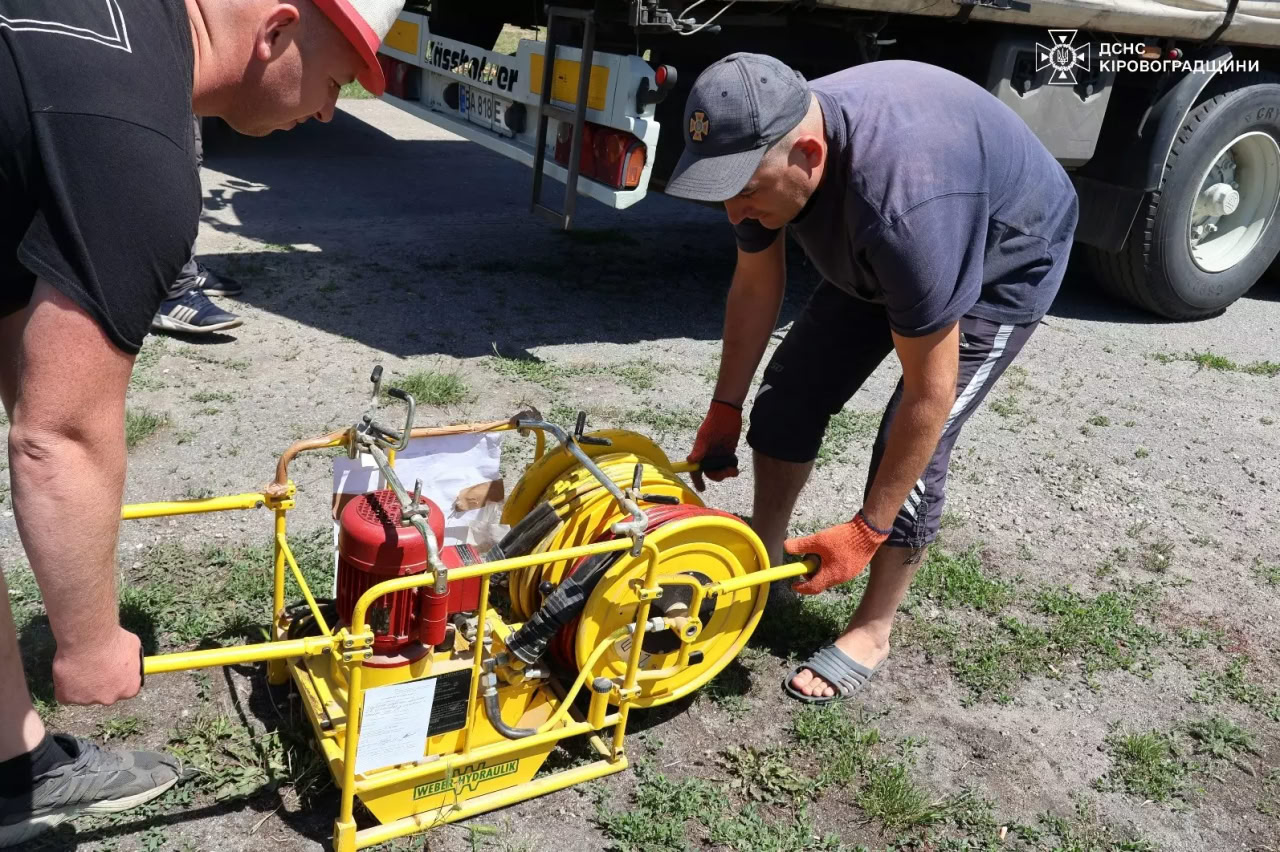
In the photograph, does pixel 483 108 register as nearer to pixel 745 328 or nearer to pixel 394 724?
pixel 745 328

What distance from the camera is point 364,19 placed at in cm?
164

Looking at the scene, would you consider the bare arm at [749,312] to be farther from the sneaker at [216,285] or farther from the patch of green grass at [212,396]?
the sneaker at [216,285]

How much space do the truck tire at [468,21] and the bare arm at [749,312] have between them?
3632 millimetres

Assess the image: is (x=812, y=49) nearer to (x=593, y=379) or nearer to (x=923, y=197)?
(x=593, y=379)

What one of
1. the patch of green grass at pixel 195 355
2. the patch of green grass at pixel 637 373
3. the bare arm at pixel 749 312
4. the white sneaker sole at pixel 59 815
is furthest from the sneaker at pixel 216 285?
the white sneaker sole at pixel 59 815

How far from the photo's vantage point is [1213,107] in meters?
5.93

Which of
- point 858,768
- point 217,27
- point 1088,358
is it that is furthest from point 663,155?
point 217,27

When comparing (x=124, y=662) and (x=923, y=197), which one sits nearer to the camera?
(x=124, y=662)

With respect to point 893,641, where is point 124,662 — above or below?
above

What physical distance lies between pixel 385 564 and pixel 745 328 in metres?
1.27

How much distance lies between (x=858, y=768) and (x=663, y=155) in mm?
3571

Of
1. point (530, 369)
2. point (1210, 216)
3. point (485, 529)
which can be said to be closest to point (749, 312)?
point (485, 529)

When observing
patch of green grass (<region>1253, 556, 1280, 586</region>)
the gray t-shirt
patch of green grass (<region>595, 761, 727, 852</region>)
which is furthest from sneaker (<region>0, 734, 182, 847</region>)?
patch of green grass (<region>1253, 556, 1280, 586</region>)

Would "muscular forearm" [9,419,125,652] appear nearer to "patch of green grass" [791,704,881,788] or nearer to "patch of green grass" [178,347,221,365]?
"patch of green grass" [791,704,881,788]
